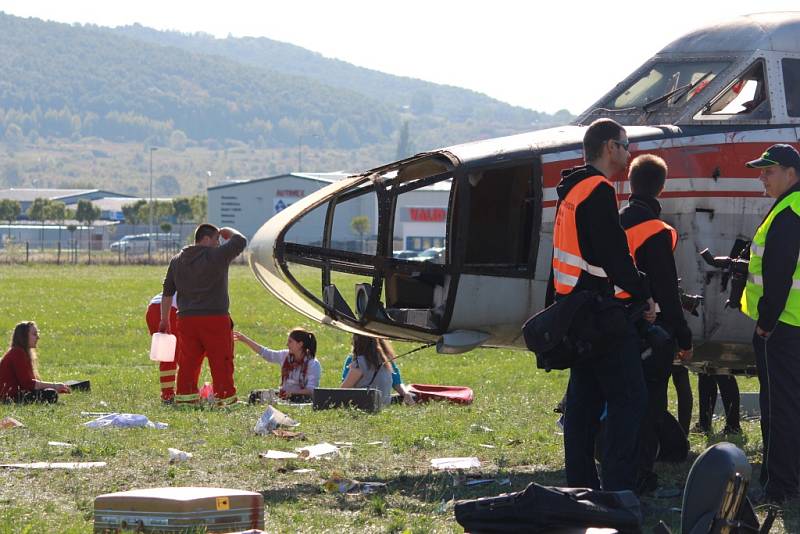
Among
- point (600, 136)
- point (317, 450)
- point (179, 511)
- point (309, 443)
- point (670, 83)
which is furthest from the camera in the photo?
point (309, 443)

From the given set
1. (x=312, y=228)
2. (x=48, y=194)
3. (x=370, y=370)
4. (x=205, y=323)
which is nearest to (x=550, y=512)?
(x=370, y=370)

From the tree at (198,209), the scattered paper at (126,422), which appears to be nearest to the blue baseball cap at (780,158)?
the scattered paper at (126,422)

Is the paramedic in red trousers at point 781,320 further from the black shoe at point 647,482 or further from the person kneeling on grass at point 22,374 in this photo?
the person kneeling on grass at point 22,374

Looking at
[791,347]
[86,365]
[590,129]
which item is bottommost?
[86,365]

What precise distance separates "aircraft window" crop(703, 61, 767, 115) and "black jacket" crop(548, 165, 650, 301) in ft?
9.72

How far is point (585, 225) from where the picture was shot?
7578mm

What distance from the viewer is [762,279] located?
8375 millimetres

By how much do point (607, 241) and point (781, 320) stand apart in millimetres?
1647

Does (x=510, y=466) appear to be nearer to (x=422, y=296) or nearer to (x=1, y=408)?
(x=422, y=296)

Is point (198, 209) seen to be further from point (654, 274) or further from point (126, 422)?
point (654, 274)

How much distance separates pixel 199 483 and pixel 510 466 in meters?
2.40

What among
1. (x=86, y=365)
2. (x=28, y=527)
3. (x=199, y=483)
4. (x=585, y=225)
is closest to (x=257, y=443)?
(x=199, y=483)

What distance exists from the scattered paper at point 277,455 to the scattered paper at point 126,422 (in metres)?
2.02

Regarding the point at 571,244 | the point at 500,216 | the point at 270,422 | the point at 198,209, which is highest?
the point at 500,216
